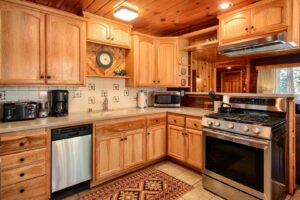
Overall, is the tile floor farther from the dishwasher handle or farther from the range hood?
the range hood

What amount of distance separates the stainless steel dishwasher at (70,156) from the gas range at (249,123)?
4.97 feet

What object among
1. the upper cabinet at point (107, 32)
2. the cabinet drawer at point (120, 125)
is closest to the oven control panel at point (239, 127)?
the cabinet drawer at point (120, 125)

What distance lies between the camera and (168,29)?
3.48 meters

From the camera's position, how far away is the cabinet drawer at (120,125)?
7.60 feet

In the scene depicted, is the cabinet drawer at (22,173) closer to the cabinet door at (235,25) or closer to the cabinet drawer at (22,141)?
the cabinet drawer at (22,141)

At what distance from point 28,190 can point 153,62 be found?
101 inches

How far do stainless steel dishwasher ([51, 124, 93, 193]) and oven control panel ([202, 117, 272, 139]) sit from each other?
1.49 m

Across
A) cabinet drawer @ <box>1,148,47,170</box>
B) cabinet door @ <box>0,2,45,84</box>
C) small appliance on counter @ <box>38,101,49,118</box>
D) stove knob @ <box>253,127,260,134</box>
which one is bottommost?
cabinet drawer @ <box>1,148,47,170</box>

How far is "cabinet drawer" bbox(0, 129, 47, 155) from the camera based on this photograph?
5.46 feet

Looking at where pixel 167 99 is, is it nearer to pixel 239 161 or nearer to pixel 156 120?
pixel 156 120

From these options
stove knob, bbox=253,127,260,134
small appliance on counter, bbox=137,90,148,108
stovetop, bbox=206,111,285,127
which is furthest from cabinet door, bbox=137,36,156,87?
stove knob, bbox=253,127,260,134

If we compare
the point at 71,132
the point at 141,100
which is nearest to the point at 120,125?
the point at 71,132

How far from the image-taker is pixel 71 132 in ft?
6.77

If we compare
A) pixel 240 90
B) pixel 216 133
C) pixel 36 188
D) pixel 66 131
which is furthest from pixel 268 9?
pixel 36 188
